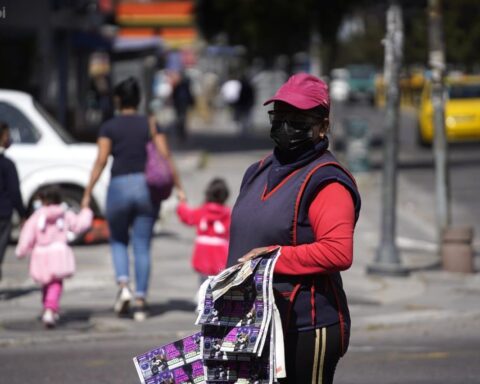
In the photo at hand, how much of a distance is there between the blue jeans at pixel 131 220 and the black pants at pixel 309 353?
5498mm

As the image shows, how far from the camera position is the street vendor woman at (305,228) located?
171 inches

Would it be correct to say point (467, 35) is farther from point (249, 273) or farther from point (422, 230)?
point (249, 273)

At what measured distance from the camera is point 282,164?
450 cm

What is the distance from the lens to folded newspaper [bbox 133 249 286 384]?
4227 mm

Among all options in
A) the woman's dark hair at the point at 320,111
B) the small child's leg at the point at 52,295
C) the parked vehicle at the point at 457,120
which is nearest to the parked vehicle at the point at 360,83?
the parked vehicle at the point at 457,120

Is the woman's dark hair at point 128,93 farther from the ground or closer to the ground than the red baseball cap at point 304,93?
farther from the ground

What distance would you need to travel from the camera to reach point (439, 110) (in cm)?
1367

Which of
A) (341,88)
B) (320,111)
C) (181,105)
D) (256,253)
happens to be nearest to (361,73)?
(341,88)

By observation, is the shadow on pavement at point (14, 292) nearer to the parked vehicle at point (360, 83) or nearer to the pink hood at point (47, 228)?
the pink hood at point (47, 228)

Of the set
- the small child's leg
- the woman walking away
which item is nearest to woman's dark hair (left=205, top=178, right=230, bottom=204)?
the woman walking away

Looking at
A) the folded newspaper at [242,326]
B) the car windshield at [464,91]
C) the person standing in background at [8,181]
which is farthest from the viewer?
the car windshield at [464,91]

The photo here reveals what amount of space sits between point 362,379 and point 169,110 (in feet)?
175

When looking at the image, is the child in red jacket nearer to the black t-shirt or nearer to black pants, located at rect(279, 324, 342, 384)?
the black t-shirt

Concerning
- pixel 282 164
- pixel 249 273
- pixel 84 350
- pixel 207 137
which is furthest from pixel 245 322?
pixel 207 137
